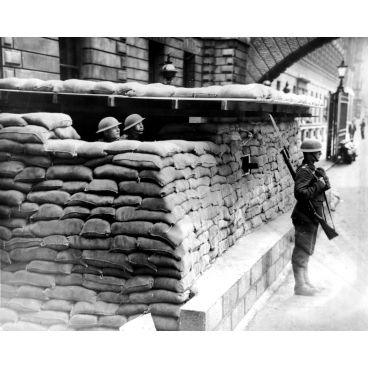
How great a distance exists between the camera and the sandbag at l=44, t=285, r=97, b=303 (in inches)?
148

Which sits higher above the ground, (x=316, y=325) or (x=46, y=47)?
(x=46, y=47)

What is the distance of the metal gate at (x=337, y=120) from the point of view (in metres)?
11.1

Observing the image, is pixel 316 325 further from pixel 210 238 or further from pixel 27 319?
pixel 27 319

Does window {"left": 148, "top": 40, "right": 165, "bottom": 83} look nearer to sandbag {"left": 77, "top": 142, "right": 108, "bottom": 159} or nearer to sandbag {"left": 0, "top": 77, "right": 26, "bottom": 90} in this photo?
sandbag {"left": 0, "top": 77, "right": 26, "bottom": 90}

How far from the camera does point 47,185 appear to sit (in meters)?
3.94

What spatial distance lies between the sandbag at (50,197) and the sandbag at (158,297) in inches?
40.7

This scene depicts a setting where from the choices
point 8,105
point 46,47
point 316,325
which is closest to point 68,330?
point 316,325

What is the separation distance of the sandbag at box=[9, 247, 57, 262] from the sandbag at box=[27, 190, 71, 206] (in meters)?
0.42

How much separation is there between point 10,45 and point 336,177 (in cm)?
764

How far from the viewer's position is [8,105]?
5023mm

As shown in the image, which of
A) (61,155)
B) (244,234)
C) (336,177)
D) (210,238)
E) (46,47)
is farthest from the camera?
(336,177)

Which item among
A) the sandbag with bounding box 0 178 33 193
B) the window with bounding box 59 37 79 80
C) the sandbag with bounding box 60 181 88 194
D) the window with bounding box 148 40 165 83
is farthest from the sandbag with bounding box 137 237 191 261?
the window with bounding box 148 40 165 83

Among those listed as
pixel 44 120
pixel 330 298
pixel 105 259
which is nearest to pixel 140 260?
pixel 105 259

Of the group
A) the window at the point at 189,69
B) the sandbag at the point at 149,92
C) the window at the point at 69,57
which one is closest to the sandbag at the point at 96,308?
the sandbag at the point at 149,92
